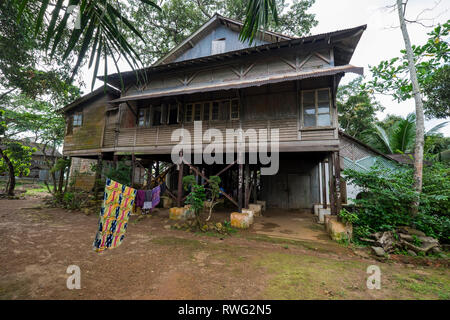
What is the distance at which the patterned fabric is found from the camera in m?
3.09

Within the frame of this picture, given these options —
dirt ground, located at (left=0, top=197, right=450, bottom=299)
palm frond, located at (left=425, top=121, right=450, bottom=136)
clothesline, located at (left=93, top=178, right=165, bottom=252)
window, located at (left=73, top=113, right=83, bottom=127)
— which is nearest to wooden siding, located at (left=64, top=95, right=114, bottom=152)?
window, located at (left=73, top=113, right=83, bottom=127)

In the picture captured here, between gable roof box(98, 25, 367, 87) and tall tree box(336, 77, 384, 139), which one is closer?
gable roof box(98, 25, 367, 87)

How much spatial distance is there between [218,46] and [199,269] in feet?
33.7

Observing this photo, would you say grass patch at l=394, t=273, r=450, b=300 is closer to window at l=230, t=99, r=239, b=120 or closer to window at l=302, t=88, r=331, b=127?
window at l=302, t=88, r=331, b=127

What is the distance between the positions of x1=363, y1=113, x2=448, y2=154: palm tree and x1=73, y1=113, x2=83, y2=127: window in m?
19.3

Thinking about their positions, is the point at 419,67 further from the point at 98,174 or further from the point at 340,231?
the point at 98,174

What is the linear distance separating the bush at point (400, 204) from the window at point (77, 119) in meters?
14.2

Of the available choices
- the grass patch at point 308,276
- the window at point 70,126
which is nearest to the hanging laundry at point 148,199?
the grass patch at point 308,276

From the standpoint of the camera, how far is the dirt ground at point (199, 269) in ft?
9.92

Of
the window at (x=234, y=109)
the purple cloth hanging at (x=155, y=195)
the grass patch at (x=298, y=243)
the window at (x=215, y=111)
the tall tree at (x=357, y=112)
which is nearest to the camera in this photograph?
the grass patch at (x=298, y=243)

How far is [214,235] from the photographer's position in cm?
617

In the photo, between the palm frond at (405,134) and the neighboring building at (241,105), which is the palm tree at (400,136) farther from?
the neighboring building at (241,105)
